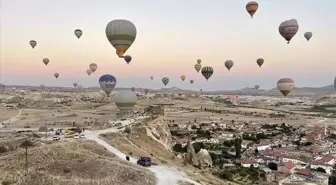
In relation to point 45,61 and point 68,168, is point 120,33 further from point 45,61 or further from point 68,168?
point 45,61

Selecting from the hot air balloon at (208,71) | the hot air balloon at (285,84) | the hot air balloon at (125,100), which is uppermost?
the hot air balloon at (208,71)

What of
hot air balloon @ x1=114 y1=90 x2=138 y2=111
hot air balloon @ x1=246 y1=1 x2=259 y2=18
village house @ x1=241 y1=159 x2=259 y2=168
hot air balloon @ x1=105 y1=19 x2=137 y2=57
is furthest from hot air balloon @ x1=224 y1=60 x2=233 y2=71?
hot air balloon @ x1=105 y1=19 x2=137 y2=57

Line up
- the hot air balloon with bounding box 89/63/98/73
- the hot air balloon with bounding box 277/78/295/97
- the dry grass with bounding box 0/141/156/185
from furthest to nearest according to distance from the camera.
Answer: the hot air balloon with bounding box 89/63/98/73, the hot air balloon with bounding box 277/78/295/97, the dry grass with bounding box 0/141/156/185

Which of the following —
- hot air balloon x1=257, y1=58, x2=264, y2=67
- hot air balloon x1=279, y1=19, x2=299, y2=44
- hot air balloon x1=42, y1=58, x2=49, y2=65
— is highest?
hot air balloon x1=279, y1=19, x2=299, y2=44

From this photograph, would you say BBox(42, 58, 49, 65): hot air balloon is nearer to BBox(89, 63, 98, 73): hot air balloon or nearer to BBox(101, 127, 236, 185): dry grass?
BBox(89, 63, 98, 73): hot air balloon

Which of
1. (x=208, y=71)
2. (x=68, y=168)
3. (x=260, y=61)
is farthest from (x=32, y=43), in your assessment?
(x=68, y=168)

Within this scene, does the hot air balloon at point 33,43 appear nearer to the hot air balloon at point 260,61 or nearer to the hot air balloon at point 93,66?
the hot air balloon at point 93,66

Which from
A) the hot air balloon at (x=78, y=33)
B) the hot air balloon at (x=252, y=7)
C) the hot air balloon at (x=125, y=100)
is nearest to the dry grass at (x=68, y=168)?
the hot air balloon at (x=125, y=100)
